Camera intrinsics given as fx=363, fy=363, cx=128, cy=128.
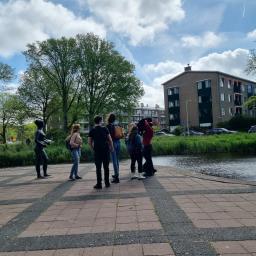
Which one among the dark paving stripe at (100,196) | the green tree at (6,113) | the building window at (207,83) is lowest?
the dark paving stripe at (100,196)

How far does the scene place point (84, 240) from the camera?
4.43 m

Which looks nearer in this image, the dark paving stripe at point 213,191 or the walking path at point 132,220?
the walking path at point 132,220

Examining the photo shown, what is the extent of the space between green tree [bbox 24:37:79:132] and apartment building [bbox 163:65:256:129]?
1256 inches

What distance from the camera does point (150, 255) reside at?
3.82 metres

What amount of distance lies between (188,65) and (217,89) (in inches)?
379

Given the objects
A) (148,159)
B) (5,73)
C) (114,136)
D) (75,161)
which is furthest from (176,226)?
(5,73)

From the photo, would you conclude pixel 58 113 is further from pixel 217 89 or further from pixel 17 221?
pixel 17 221

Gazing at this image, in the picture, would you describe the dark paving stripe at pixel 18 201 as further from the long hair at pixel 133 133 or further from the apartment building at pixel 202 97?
the apartment building at pixel 202 97

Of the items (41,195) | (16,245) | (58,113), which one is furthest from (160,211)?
(58,113)

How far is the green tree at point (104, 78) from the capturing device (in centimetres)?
4381

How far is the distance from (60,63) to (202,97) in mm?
34688

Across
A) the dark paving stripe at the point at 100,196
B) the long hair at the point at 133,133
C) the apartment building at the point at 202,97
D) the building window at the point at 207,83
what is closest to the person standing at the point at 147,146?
the long hair at the point at 133,133

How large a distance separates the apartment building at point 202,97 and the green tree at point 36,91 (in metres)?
32.8

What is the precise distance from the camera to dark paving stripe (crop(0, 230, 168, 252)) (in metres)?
4.26
